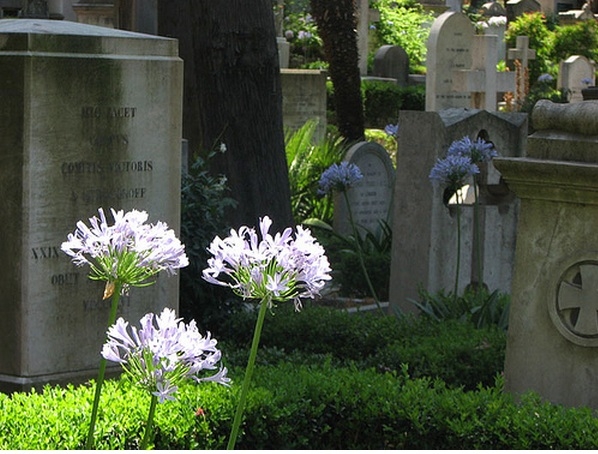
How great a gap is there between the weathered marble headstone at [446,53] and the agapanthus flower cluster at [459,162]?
11075 millimetres

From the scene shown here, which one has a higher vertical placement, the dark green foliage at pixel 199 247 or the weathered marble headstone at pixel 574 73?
the weathered marble headstone at pixel 574 73

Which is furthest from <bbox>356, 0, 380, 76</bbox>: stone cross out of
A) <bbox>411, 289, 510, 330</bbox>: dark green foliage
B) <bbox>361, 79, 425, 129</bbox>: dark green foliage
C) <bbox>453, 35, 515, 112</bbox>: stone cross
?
<bbox>411, 289, 510, 330</bbox>: dark green foliage

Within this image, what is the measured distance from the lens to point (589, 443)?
4.49 m

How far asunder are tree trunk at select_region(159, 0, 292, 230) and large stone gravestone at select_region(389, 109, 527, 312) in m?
1.25

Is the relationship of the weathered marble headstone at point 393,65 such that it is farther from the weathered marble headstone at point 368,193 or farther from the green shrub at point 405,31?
the weathered marble headstone at point 368,193

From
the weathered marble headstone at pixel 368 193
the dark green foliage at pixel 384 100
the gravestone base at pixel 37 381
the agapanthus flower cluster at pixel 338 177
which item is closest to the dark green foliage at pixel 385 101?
the dark green foliage at pixel 384 100

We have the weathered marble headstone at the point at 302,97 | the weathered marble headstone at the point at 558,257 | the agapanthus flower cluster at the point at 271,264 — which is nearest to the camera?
the agapanthus flower cluster at the point at 271,264

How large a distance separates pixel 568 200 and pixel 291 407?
1338 mm

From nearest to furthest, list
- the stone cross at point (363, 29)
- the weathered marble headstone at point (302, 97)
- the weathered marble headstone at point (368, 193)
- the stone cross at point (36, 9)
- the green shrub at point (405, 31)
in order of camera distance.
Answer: the stone cross at point (36, 9) → the weathered marble headstone at point (368, 193) → the weathered marble headstone at point (302, 97) → the stone cross at point (363, 29) → the green shrub at point (405, 31)

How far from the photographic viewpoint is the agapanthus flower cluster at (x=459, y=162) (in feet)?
25.5

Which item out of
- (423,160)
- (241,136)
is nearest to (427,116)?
(423,160)

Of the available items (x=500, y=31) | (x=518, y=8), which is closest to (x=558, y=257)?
(x=500, y=31)

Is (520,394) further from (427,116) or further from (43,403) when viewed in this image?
(427,116)

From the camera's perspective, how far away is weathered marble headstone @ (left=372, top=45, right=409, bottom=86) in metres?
28.8
